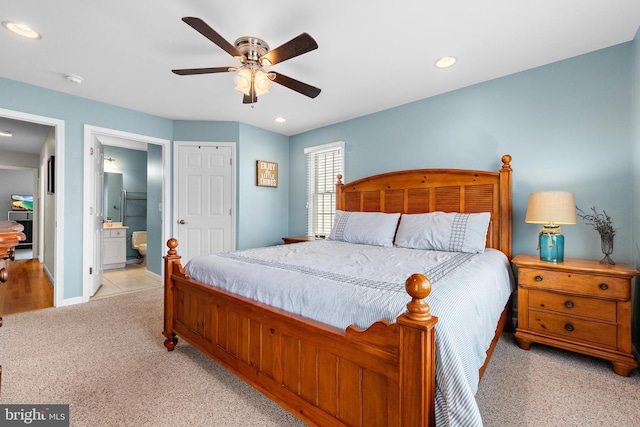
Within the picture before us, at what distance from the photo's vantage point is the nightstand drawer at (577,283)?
1935 millimetres

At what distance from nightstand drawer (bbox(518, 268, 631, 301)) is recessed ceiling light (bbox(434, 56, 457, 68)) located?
6.07ft

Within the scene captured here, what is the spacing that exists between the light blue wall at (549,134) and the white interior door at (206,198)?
2530 millimetres

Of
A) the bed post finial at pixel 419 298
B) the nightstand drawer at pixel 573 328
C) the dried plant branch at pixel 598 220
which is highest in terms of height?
the dried plant branch at pixel 598 220

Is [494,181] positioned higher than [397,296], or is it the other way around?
[494,181]

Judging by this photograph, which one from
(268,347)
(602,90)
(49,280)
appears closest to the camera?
(268,347)

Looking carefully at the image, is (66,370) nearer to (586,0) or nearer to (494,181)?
(494,181)

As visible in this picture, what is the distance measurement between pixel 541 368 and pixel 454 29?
2500 millimetres

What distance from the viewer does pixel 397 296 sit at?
4.08 ft

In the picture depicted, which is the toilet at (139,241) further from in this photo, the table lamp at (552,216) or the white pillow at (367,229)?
the table lamp at (552,216)

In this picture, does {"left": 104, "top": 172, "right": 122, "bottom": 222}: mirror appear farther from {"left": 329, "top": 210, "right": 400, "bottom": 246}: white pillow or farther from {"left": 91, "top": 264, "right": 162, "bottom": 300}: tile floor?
{"left": 329, "top": 210, "right": 400, "bottom": 246}: white pillow

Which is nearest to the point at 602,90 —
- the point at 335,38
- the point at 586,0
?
the point at 586,0

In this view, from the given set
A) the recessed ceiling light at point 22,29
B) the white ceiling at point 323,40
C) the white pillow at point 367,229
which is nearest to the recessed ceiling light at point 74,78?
the white ceiling at point 323,40

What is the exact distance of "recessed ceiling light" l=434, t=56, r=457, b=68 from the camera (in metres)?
2.49

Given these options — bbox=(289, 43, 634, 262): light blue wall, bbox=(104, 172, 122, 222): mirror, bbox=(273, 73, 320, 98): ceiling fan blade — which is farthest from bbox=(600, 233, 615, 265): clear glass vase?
bbox=(104, 172, 122, 222): mirror
